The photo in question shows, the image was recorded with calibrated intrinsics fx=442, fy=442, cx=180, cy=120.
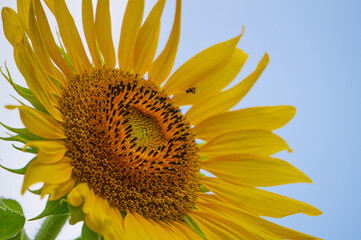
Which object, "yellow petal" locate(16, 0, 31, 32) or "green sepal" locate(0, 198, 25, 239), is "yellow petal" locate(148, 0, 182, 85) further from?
"green sepal" locate(0, 198, 25, 239)

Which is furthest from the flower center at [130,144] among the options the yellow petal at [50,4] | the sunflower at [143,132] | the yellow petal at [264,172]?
the yellow petal at [50,4]

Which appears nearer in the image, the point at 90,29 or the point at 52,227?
the point at 52,227

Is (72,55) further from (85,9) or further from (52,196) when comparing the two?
(52,196)

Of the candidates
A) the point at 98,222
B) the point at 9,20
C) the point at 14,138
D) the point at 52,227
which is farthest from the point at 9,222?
the point at 9,20

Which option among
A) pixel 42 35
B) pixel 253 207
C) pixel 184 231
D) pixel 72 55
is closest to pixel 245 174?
pixel 253 207

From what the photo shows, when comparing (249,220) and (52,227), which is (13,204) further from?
(249,220)

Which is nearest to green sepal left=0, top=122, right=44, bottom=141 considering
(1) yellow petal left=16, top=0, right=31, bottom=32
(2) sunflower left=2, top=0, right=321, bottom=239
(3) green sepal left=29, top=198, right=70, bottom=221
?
(2) sunflower left=2, top=0, right=321, bottom=239

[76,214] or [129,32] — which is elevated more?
[129,32]
